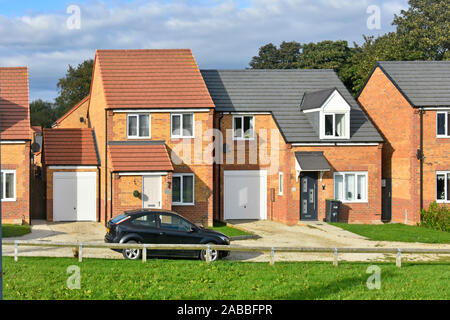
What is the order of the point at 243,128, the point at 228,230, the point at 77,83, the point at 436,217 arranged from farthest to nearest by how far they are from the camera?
the point at 77,83
the point at 243,128
the point at 436,217
the point at 228,230

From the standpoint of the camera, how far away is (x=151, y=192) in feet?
91.2

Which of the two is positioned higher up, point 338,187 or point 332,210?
point 338,187

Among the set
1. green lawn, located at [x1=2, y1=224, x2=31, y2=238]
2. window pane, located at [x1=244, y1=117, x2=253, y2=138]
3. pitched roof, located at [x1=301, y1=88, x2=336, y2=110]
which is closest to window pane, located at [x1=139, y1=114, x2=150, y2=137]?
window pane, located at [x1=244, y1=117, x2=253, y2=138]

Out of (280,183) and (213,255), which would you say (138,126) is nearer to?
(280,183)

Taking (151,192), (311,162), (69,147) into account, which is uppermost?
(69,147)

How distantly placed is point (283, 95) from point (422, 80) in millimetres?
7531

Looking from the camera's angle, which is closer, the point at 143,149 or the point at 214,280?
the point at 214,280

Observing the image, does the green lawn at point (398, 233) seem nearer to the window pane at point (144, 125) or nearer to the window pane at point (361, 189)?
the window pane at point (361, 189)

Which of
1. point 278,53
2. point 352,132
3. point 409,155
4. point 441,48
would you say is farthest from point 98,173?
point 278,53

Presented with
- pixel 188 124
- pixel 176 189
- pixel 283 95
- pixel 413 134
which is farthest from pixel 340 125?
pixel 176 189

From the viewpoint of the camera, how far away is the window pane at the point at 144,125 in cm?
2977
